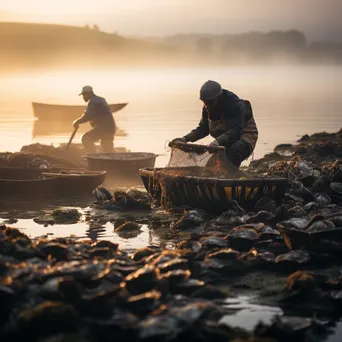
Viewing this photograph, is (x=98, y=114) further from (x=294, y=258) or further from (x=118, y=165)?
(x=294, y=258)

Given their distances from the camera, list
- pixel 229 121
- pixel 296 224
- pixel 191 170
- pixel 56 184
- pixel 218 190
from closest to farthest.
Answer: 1. pixel 296 224
2. pixel 218 190
3. pixel 229 121
4. pixel 191 170
5. pixel 56 184

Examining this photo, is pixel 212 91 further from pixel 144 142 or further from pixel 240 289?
pixel 144 142

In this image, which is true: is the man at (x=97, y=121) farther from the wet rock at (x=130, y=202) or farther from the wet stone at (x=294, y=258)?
the wet stone at (x=294, y=258)

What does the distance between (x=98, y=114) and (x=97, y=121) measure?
0.73 feet

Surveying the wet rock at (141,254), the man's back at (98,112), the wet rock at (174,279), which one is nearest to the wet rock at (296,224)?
the wet rock at (141,254)

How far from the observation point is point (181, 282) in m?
9.37

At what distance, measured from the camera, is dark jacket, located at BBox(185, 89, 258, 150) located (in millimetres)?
15031

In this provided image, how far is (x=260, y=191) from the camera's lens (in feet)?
46.3

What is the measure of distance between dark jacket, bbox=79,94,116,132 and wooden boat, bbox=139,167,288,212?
25.9 ft

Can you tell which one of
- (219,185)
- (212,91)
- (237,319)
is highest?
(212,91)

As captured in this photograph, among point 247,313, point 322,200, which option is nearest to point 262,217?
point 322,200

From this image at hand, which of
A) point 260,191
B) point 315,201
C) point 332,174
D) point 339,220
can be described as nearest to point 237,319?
point 339,220

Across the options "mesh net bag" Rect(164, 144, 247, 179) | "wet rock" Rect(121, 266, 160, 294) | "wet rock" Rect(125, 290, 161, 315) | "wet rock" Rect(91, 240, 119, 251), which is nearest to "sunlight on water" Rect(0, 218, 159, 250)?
"wet rock" Rect(91, 240, 119, 251)

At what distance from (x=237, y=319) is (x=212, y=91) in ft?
21.9
